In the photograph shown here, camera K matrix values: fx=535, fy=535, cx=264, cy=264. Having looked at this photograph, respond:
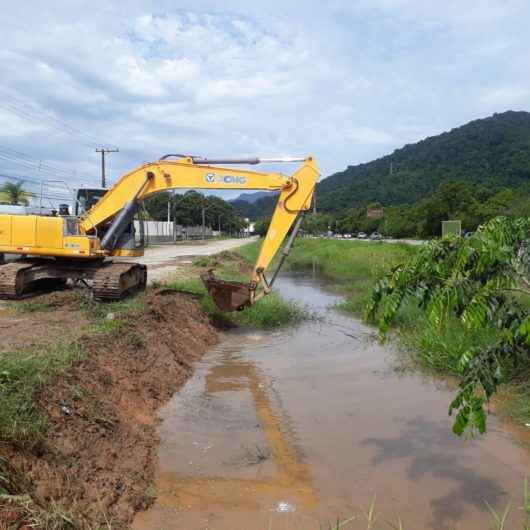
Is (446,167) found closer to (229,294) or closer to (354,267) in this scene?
(354,267)

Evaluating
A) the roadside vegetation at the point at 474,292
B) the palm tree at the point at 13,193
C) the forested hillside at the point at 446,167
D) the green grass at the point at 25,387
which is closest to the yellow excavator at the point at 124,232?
the green grass at the point at 25,387

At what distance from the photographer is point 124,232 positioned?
11.6 meters

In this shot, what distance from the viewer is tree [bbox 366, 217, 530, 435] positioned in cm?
313

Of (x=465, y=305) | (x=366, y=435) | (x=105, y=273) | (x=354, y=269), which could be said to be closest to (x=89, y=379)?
(x=366, y=435)

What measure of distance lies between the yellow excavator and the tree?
662 centimetres

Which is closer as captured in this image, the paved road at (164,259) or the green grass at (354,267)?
the green grass at (354,267)

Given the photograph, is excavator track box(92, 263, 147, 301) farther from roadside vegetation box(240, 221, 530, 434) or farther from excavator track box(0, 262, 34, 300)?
roadside vegetation box(240, 221, 530, 434)

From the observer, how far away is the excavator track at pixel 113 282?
10.5 metres

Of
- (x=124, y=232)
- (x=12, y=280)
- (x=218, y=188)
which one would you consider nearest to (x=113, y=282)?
(x=124, y=232)

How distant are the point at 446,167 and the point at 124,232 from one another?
92.0m

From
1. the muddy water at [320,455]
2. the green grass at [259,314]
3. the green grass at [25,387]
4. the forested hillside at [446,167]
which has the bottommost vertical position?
the muddy water at [320,455]

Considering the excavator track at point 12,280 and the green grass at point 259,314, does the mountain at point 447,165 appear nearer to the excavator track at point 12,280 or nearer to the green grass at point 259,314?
the green grass at point 259,314

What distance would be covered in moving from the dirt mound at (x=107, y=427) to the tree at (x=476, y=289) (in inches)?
101

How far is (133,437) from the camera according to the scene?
5.44 metres
